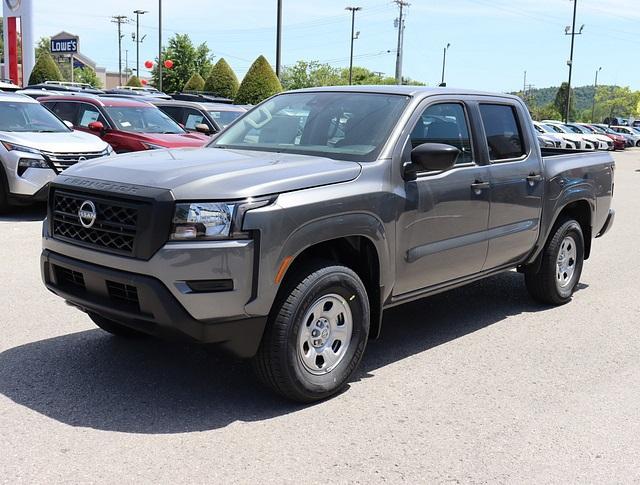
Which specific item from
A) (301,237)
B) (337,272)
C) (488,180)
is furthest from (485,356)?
(301,237)

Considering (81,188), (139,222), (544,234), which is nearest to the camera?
(139,222)

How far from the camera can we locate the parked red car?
12938 millimetres

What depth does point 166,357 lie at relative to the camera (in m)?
5.09

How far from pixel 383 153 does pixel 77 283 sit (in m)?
2.03

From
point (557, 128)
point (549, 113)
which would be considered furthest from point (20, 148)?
point (549, 113)

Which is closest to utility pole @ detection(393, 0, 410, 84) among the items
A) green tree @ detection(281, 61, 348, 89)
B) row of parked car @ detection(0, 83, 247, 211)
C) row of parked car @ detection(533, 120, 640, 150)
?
green tree @ detection(281, 61, 348, 89)

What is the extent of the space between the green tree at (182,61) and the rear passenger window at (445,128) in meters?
51.6

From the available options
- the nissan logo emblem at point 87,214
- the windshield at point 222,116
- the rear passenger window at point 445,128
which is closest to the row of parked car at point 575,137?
the windshield at point 222,116

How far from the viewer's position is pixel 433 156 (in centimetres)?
472

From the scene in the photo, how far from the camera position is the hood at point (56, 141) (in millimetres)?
10711

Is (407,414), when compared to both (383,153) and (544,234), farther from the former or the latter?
(544,234)

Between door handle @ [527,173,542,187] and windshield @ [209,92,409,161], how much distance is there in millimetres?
1521

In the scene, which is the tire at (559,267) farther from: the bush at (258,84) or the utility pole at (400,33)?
the utility pole at (400,33)

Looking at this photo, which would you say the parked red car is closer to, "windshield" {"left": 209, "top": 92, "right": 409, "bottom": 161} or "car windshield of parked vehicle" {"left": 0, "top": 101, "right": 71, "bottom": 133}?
"car windshield of parked vehicle" {"left": 0, "top": 101, "right": 71, "bottom": 133}
